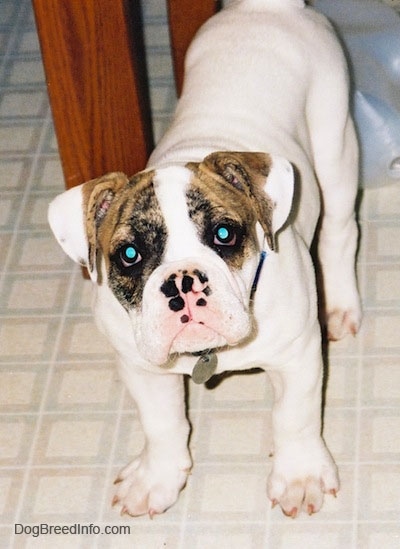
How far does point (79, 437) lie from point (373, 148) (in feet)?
3.46

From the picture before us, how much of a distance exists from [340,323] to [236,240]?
2.65 ft

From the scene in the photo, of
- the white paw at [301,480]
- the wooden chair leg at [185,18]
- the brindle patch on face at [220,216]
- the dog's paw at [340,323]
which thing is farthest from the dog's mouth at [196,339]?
the wooden chair leg at [185,18]

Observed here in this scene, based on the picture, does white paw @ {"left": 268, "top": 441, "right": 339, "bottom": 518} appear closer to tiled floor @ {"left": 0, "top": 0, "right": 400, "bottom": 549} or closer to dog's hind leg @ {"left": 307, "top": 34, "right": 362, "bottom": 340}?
tiled floor @ {"left": 0, "top": 0, "right": 400, "bottom": 549}

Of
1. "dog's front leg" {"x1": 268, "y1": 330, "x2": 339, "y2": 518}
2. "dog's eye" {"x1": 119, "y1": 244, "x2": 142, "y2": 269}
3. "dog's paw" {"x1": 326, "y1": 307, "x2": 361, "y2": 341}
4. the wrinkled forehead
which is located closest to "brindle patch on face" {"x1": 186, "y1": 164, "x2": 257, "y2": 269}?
the wrinkled forehead

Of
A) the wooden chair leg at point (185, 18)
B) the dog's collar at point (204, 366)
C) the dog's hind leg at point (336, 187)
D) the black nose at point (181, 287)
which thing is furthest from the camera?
the wooden chair leg at point (185, 18)

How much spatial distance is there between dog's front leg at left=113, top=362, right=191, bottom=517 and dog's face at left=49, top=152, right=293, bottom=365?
0.37 m

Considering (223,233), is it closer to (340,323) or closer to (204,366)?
(204,366)

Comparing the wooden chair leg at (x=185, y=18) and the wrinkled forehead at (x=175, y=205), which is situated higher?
the wrinkled forehead at (x=175, y=205)

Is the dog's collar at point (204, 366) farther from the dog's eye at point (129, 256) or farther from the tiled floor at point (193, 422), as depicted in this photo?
the tiled floor at point (193, 422)

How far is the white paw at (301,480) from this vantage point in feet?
8.75

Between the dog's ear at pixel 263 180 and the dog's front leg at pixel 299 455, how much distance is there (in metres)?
0.38

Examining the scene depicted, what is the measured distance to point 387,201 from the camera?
3.33m

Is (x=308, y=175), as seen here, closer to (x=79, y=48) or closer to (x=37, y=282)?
(x=79, y=48)

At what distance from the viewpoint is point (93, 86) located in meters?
2.88
